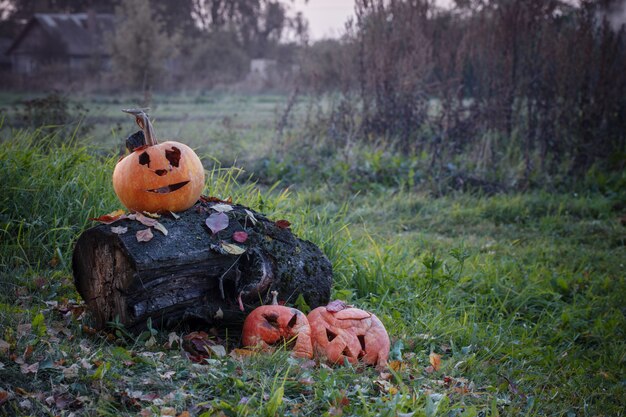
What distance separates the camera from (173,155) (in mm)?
3703

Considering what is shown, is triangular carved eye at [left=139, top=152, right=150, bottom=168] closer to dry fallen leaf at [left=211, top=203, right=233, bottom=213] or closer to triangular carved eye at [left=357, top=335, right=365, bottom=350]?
dry fallen leaf at [left=211, top=203, right=233, bottom=213]

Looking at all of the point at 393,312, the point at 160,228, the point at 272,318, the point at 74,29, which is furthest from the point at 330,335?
the point at 74,29

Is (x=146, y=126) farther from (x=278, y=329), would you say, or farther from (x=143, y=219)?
(x=278, y=329)

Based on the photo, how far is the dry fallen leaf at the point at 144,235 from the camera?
3240 millimetres

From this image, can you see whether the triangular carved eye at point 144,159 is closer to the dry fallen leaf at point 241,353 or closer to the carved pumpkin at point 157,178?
the carved pumpkin at point 157,178

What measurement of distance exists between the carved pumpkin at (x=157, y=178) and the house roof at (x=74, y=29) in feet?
103

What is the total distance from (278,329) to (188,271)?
23.4 inches

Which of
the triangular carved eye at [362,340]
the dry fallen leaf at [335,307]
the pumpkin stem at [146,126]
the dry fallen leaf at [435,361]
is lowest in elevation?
the dry fallen leaf at [435,361]

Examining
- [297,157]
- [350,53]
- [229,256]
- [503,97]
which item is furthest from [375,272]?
[350,53]

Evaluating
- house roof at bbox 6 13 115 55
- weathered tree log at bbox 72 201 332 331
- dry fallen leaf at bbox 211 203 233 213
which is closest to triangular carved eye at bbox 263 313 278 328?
weathered tree log at bbox 72 201 332 331

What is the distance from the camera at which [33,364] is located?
2824 millimetres

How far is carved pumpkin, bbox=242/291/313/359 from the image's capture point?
10.9 ft

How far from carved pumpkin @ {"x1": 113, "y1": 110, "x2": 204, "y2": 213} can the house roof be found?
31.4 m

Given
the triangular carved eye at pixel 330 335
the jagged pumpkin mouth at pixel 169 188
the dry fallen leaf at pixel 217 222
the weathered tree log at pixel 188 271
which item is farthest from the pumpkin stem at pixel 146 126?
the triangular carved eye at pixel 330 335
